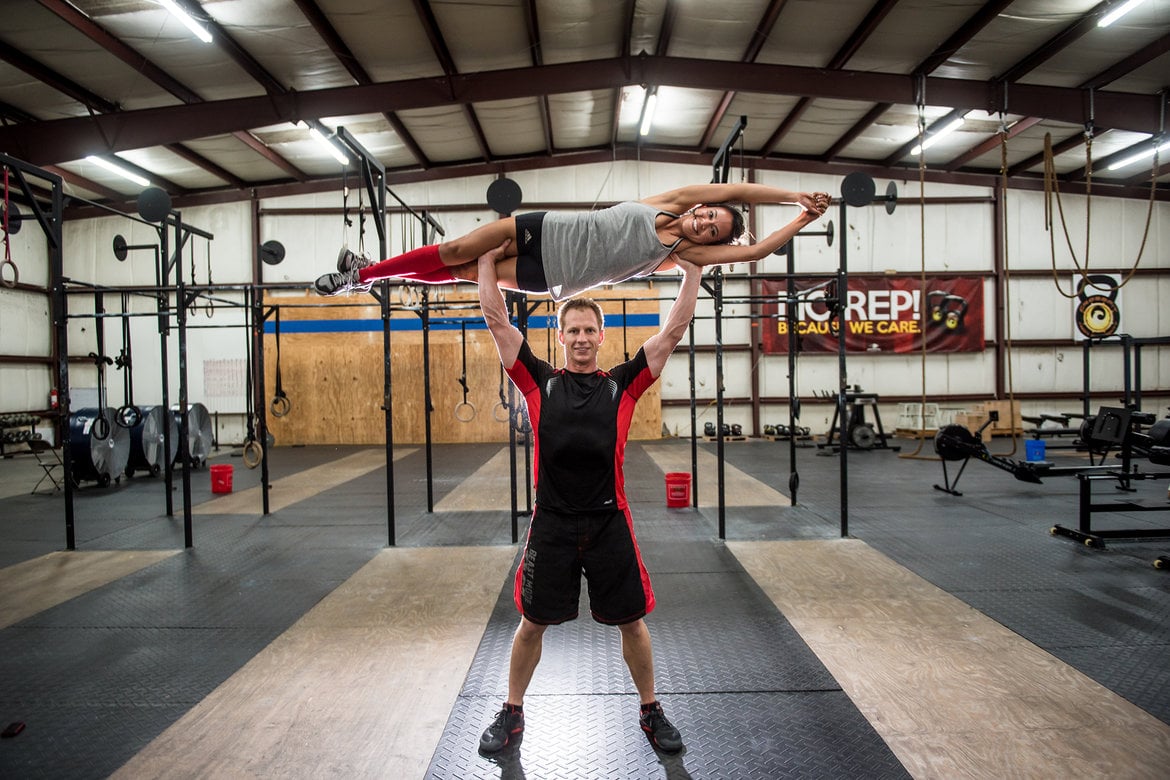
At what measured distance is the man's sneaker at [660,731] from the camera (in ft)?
5.94

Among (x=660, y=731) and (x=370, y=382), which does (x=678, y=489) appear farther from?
(x=370, y=382)

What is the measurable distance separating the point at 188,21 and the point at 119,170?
4.94m

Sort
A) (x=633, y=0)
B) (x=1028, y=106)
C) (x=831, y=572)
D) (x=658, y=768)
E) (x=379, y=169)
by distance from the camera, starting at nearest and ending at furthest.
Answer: (x=658, y=768)
(x=831, y=572)
(x=379, y=169)
(x=633, y=0)
(x=1028, y=106)

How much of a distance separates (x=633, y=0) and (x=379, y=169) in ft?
13.7

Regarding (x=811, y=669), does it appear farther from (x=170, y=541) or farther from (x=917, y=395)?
(x=917, y=395)

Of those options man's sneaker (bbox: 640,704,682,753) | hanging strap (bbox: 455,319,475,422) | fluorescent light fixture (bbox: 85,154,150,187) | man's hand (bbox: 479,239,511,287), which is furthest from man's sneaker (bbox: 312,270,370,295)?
fluorescent light fixture (bbox: 85,154,150,187)

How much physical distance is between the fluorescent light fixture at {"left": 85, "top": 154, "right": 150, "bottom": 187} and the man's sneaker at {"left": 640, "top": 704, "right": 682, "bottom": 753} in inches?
435

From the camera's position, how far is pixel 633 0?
6723 mm

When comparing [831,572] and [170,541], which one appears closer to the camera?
[831,572]

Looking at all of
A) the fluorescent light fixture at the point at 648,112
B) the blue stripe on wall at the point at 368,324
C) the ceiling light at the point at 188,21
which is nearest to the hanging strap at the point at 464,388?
the blue stripe on wall at the point at 368,324

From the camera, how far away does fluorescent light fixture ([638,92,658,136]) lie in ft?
28.3

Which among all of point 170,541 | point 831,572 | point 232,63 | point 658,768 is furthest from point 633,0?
point 658,768

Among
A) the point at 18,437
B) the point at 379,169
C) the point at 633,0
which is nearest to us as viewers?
the point at 379,169

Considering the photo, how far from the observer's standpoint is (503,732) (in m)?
1.84
